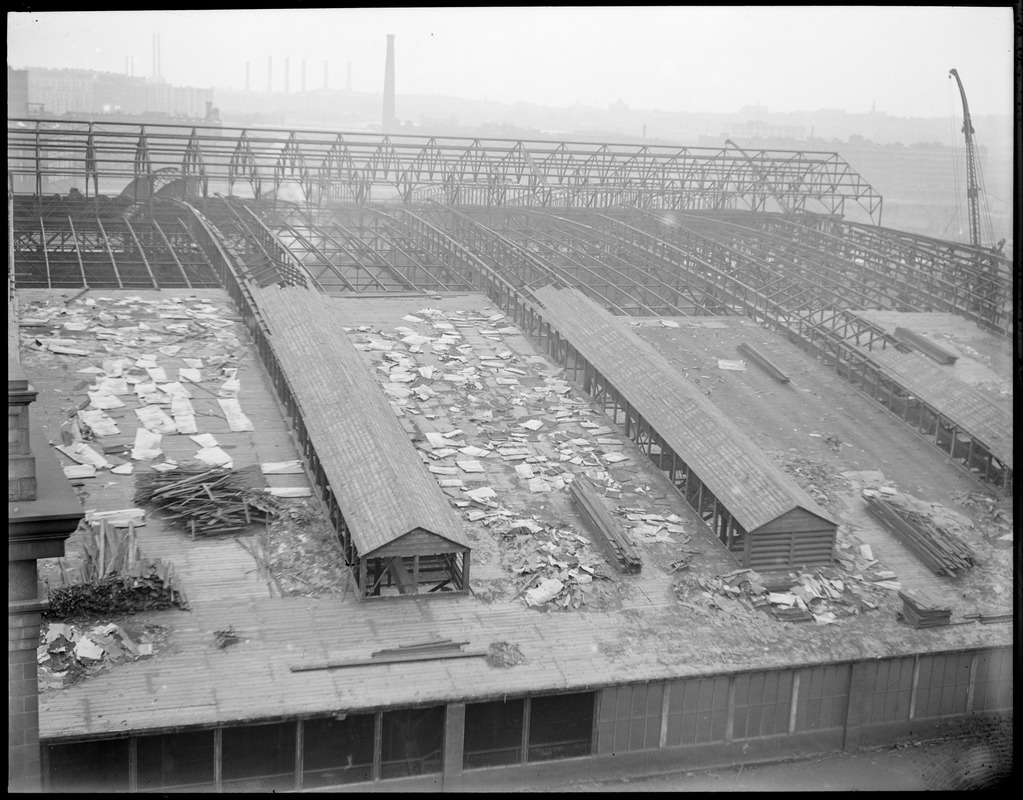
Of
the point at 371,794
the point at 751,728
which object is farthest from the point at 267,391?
the point at 751,728

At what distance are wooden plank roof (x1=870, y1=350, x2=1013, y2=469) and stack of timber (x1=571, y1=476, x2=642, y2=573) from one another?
11765 mm

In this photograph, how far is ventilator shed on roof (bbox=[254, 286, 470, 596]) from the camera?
21406 millimetres

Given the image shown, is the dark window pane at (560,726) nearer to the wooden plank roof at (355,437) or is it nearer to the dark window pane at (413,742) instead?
the dark window pane at (413,742)

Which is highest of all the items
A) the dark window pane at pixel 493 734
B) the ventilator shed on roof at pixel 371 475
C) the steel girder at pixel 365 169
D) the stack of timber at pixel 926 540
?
the steel girder at pixel 365 169

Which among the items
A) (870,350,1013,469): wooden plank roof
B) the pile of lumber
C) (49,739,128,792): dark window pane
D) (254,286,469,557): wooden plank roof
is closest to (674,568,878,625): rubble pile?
(254,286,469,557): wooden plank roof

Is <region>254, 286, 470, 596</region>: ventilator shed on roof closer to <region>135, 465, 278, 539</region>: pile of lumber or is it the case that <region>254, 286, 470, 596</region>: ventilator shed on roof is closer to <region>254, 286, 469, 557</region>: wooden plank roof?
<region>254, 286, 469, 557</region>: wooden plank roof

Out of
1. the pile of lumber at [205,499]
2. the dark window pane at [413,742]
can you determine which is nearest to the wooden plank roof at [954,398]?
the dark window pane at [413,742]

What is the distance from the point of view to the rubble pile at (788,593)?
22.5 m

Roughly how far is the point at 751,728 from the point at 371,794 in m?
8.11

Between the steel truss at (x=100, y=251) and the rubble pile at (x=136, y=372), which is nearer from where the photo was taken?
the rubble pile at (x=136, y=372)

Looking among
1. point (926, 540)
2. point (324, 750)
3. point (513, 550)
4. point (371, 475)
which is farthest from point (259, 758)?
point (926, 540)

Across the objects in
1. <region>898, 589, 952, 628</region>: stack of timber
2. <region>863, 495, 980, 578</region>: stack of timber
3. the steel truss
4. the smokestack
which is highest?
the smokestack

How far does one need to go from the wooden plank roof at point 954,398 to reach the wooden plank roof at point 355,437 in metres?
16.7

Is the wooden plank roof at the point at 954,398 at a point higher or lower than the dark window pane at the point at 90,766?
higher
